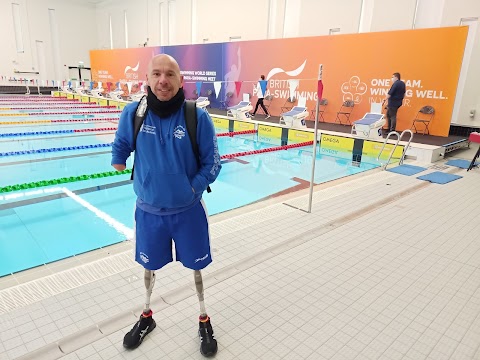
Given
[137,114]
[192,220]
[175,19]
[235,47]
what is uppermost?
[175,19]

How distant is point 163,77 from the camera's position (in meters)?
1.50

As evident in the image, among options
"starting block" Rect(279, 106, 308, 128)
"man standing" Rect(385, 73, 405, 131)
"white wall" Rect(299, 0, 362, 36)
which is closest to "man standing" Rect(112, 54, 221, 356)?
"man standing" Rect(385, 73, 405, 131)

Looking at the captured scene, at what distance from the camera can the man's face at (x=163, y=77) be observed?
150cm

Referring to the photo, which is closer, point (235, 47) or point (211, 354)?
point (211, 354)

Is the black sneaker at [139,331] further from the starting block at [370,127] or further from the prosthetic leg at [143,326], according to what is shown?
the starting block at [370,127]

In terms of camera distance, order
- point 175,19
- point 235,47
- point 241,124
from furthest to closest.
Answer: point 175,19 < point 235,47 < point 241,124

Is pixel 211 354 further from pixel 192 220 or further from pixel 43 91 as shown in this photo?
pixel 43 91

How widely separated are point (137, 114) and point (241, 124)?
922 centimetres

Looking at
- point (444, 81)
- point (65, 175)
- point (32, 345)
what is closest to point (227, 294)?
point (32, 345)

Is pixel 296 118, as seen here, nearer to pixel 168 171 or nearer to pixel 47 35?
pixel 168 171

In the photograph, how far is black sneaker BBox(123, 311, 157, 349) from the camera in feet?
5.92

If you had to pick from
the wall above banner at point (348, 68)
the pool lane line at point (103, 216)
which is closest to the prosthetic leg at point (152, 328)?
the pool lane line at point (103, 216)

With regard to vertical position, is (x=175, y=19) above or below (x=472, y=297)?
above

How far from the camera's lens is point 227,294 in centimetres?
232
